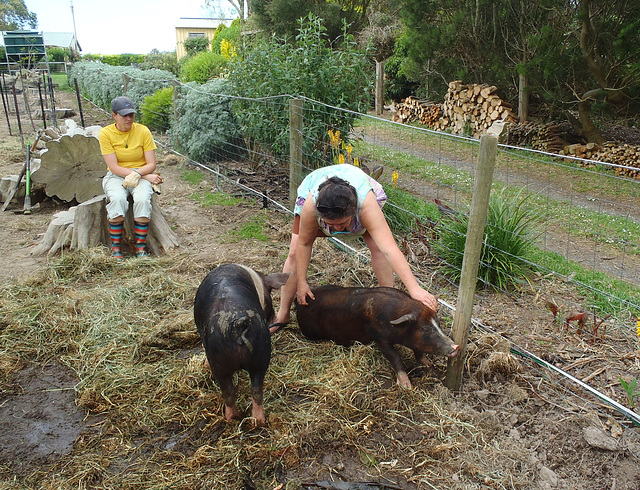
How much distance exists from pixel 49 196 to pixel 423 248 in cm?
531

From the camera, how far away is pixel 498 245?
499cm

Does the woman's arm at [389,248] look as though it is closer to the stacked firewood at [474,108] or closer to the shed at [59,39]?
the stacked firewood at [474,108]

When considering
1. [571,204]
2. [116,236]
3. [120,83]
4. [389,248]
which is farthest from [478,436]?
[120,83]

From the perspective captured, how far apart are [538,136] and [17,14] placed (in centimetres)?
11028

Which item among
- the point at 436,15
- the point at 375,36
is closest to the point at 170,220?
the point at 436,15

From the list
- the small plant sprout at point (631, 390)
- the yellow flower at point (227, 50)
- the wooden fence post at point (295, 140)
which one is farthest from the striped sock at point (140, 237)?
the yellow flower at point (227, 50)

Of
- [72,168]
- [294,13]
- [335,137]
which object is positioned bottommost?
[72,168]

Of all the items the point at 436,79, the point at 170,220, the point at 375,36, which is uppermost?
the point at 375,36

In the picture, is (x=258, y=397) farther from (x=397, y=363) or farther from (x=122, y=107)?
(x=122, y=107)

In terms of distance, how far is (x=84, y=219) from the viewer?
5.70 m

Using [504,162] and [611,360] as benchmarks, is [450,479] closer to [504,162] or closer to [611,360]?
[611,360]

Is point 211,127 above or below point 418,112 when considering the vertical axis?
above

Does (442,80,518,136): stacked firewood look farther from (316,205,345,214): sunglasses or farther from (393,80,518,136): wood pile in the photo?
(316,205,345,214): sunglasses

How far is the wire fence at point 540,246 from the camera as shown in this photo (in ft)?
12.0
